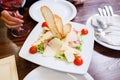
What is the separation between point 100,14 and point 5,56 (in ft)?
1.49

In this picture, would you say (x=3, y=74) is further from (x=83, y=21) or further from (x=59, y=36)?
(x=83, y=21)

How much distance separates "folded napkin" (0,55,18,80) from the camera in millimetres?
610

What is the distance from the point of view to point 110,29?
77 centimetres

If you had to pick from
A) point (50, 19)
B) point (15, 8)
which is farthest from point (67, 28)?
point (15, 8)

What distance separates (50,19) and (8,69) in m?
0.22

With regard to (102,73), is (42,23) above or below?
above

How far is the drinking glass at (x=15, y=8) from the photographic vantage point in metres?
0.68

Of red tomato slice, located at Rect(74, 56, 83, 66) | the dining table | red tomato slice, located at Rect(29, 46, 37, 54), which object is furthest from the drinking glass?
red tomato slice, located at Rect(74, 56, 83, 66)

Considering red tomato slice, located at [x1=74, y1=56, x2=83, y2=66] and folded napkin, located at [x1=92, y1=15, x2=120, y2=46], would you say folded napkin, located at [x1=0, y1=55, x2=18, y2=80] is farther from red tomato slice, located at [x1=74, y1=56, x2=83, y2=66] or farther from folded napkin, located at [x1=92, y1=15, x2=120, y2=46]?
folded napkin, located at [x1=92, y1=15, x2=120, y2=46]

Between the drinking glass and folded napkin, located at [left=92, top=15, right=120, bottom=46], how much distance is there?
0.95 feet

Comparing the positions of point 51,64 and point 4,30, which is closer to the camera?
point 51,64

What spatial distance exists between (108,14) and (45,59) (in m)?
0.40

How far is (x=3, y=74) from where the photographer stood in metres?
0.62

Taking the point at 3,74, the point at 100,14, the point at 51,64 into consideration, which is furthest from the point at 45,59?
the point at 100,14
